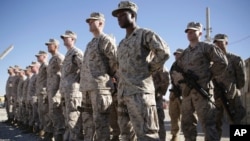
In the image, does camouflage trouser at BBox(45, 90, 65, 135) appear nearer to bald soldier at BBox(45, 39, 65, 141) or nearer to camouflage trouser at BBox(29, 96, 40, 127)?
bald soldier at BBox(45, 39, 65, 141)

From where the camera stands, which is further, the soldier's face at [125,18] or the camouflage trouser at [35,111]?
the camouflage trouser at [35,111]

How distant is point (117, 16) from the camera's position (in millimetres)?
4430

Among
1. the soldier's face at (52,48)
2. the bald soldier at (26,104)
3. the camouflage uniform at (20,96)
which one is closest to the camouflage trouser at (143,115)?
the soldier's face at (52,48)

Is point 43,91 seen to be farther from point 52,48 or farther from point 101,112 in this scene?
point 101,112

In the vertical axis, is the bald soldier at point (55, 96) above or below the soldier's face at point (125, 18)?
below

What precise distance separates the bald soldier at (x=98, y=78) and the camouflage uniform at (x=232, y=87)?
2.37 metres

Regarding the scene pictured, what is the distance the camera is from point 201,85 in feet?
17.6

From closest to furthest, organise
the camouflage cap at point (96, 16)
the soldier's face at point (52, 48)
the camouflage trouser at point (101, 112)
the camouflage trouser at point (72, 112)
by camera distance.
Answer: the camouflage trouser at point (101, 112) < the camouflage cap at point (96, 16) < the camouflage trouser at point (72, 112) < the soldier's face at point (52, 48)

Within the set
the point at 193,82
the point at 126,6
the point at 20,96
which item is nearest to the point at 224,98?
the point at 193,82

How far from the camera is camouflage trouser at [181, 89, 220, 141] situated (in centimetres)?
518

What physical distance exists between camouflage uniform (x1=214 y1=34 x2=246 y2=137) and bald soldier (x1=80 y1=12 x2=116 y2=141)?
237cm

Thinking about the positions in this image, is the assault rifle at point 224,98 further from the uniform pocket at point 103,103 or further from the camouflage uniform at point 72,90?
the camouflage uniform at point 72,90

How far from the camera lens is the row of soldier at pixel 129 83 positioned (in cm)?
409

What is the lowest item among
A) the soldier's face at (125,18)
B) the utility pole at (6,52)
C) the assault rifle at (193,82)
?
the assault rifle at (193,82)
